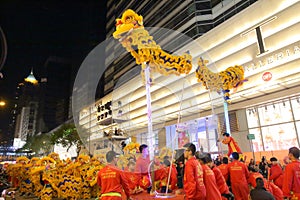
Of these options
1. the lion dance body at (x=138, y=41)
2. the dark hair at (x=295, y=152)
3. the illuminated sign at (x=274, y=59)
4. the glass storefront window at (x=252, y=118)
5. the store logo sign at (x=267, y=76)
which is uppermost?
the illuminated sign at (x=274, y=59)

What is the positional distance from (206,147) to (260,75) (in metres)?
6.29

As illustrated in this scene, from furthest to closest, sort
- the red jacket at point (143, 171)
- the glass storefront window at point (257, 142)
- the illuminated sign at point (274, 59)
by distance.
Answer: the glass storefront window at point (257, 142)
the illuminated sign at point (274, 59)
the red jacket at point (143, 171)

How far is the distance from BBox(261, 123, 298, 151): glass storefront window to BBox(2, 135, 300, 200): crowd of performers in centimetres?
377

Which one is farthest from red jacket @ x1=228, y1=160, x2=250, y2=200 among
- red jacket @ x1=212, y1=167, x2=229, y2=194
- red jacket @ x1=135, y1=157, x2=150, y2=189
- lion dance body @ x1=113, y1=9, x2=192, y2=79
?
lion dance body @ x1=113, y1=9, x2=192, y2=79

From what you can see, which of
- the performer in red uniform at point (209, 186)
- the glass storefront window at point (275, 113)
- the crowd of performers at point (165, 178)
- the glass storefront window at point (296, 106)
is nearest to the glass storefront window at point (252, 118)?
the glass storefront window at point (275, 113)

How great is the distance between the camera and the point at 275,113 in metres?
12.1

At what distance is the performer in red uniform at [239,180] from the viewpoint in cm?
444

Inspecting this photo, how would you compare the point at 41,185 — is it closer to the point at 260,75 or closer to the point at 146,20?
the point at 260,75

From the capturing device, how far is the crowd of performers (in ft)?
11.1

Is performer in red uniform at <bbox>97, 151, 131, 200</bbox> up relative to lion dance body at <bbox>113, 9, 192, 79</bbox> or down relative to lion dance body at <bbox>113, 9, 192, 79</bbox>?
down

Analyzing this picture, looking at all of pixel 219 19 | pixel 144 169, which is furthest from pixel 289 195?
pixel 219 19

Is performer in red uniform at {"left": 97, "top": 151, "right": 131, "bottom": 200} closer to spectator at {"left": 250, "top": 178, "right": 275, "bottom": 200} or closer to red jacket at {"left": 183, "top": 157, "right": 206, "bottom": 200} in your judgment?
red jacket at {"left": 183, "top": 157, "right": 206, "bottom": 200}

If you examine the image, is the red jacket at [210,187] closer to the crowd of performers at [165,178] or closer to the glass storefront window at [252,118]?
the crowd of performers at [165,178]

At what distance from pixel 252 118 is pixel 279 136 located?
1801 millimetres
